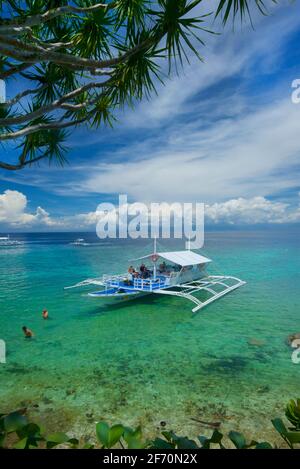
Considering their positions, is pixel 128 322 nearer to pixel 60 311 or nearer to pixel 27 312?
pixel 60 311

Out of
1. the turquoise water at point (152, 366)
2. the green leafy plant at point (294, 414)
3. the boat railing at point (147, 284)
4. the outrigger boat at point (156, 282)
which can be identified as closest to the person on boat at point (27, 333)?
the turquoise water at point (152, 366)

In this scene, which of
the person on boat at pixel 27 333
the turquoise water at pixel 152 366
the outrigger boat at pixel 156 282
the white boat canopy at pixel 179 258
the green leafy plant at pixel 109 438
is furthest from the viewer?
the white boat canopy at pixel 179 258

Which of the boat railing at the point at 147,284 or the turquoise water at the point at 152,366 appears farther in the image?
the boat railing at the point at 147,284

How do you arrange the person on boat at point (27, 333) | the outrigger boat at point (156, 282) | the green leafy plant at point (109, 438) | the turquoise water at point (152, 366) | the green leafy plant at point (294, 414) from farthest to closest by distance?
the outrigger boat at point (156, 282)
the person on boat at point (27, 333)
the turquoise water at point (152, 366)
the green leafy plant at point (294, 414)
the green leafy plant at point (109, 438)

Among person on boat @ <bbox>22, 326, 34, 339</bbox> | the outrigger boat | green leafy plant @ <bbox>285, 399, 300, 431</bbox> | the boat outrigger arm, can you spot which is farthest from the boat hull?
green leafy plant @ <bbox>285, 399, 300, 431</bbox>

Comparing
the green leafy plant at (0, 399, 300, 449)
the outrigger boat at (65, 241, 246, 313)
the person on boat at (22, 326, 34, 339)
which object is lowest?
the person on boat at (22, 326, 34, 339)

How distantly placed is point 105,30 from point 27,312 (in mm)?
14303

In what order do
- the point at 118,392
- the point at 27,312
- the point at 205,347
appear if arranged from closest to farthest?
the point at 118,392 → the point at 205,347 → the point at 27,312

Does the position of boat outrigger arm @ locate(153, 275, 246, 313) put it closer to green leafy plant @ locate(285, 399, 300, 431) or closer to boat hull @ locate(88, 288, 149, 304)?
boat hull @ locate(88, 288, 149, 304)

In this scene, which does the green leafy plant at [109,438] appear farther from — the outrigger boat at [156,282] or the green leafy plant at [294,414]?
the outrigger boat at [156,282]

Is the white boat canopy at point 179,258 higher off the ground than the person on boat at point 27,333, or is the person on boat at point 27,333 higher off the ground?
the white boat canopy at point 179,258

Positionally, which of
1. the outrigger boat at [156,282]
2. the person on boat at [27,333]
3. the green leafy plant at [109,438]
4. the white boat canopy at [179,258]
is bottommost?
the person on boat at [27,333]
